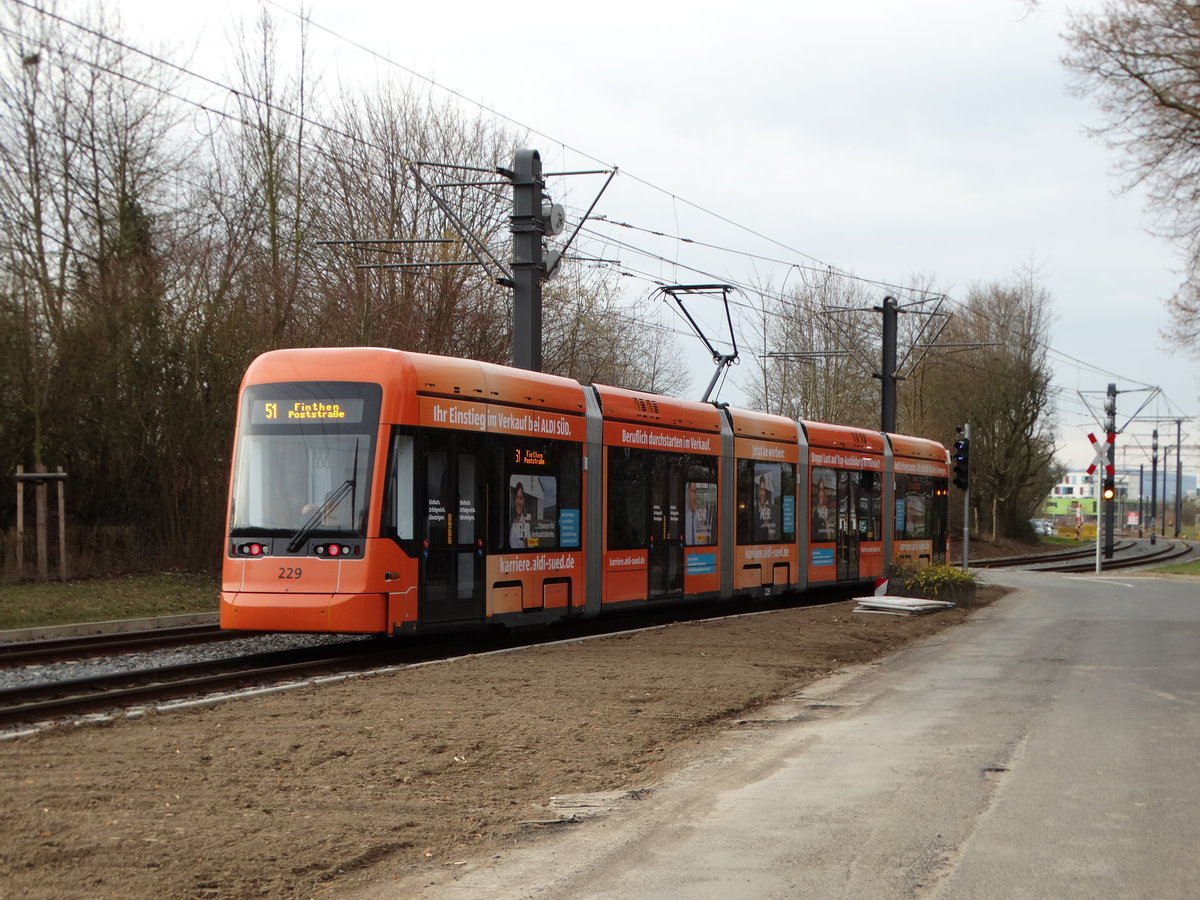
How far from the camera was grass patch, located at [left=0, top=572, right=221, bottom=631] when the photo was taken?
58.5ft

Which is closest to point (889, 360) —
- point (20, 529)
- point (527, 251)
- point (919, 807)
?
point (527, 251)

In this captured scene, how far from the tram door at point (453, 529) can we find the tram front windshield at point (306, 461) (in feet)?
2.44

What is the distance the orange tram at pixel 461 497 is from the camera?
13414mm

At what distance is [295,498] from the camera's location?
538 inches

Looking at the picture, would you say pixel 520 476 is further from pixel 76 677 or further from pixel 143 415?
pixel 143 415

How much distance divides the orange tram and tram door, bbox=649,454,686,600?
0.03m

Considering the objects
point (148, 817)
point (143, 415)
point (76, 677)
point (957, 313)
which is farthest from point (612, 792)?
point (957, 313)

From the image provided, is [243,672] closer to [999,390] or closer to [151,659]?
[151,659]

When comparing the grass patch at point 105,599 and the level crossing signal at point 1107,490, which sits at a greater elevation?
the level crossing signal at point 1107,490

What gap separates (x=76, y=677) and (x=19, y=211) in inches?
535

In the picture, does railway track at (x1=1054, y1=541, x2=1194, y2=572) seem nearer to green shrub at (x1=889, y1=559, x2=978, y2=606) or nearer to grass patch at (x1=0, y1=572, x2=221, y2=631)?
green shrub at (x1=889, y1=559, x2=978, y2=606)

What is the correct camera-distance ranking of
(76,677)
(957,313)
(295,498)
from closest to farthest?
(76,677), (295,498), (957,313)

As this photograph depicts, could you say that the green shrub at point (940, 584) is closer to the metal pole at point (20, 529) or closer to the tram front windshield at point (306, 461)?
the tram front windshield at point (306, 461)

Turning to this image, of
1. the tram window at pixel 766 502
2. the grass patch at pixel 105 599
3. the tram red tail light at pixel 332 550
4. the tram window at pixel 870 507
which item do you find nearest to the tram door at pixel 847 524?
the tram window at pixel 870 507
